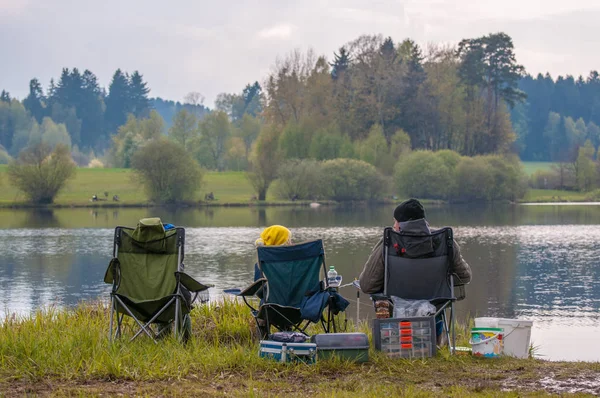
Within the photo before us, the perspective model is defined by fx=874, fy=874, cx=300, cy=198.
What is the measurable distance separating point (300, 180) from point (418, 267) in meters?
52.8

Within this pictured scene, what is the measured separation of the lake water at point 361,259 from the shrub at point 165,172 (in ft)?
31.2

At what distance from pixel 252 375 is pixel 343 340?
0.75 metres

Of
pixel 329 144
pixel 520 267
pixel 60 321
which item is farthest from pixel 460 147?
pixel 60 321

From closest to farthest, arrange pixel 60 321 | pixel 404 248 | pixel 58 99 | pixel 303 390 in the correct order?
pixel 303 390 < pixel 404 248 < pixel 60 321 < pixel 58 99

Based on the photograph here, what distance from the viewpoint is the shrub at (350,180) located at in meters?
59.2

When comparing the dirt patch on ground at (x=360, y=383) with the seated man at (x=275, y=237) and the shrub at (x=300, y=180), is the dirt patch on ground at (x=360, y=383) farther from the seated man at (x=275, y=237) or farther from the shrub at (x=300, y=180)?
the shrub at (x=300, y=180)

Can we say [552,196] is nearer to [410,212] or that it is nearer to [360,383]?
[410,212]

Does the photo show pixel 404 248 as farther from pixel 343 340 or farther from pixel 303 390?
pixel 303 390

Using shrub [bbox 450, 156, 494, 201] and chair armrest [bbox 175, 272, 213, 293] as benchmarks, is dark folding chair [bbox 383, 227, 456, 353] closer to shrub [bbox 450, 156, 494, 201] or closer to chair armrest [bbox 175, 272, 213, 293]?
chair armrest [bbox 175, 272, 213, 293]

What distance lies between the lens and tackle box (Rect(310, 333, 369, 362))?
5.94 m

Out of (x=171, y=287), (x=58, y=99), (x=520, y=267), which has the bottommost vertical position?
(x=520, y=267)

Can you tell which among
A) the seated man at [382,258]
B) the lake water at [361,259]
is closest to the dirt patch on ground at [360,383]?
the seated man at [382,258]

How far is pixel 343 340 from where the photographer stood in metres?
5.96

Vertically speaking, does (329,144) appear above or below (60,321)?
above
